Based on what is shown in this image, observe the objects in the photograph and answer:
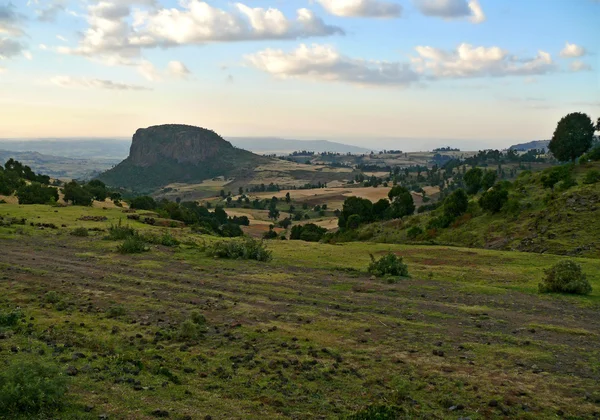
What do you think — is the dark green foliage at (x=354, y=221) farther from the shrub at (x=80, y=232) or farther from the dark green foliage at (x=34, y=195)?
the shrub at (x=80, y=232)

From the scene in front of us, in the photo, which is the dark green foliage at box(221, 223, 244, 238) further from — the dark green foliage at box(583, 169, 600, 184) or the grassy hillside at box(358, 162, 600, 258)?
the dark green foliage at box(583, 169, 600, 184)

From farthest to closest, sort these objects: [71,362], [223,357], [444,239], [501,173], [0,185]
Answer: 1. [501,173]
2. [0,185]
3. [444,239]
4. [223,357]
5. [71,362]

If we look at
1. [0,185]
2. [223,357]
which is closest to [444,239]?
[223,357]

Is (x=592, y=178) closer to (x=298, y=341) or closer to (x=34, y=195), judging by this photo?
(x=298, y=341)

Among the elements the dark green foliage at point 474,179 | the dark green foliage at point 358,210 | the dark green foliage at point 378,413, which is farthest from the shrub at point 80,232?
the dark green foliage at point 474,179

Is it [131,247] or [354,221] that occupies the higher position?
[131,247]

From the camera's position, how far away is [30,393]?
27.6 feet

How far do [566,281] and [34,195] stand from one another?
6700cm

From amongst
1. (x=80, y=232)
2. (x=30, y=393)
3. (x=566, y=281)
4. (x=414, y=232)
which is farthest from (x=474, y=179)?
(x=30, y=393)

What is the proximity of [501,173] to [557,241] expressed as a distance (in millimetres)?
151695

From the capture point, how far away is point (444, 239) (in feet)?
174

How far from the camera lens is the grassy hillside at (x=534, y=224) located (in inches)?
1609

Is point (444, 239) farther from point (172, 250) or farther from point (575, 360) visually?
point (575, 360)

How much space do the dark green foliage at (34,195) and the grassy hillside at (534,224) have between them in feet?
150
